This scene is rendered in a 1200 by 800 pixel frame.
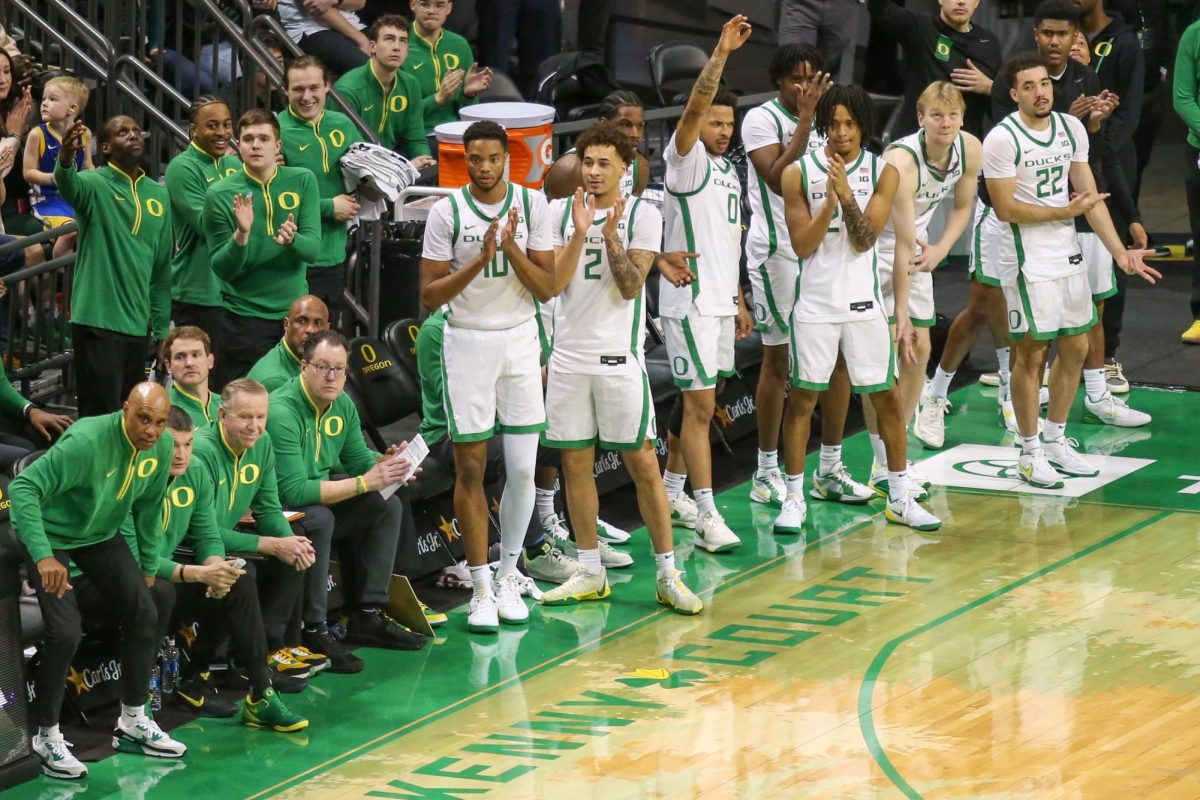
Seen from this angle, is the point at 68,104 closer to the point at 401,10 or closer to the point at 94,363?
the point at 94,363

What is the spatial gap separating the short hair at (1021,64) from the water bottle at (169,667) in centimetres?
505

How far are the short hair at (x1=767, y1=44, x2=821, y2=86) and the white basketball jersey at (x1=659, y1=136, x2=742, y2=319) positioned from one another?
0.59 metres

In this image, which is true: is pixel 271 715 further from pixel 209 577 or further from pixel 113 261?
pixel 113 261

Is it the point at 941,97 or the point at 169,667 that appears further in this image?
the point at 941,97

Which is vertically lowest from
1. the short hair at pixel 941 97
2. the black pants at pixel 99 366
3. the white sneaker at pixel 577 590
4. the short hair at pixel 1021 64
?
the white sneaker at pixel 577 590

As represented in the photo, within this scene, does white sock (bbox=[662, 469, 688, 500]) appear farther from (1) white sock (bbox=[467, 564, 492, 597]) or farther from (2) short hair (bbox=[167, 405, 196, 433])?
(2) short hair (bbox=[167, 405, 196, 433])

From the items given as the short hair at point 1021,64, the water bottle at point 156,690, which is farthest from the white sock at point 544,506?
the short hair at point 1021,64

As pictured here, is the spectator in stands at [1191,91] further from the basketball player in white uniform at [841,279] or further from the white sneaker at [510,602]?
the white sneaker at [510,602]

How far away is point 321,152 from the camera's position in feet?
31.6

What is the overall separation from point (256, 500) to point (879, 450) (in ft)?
Answer: 12.0

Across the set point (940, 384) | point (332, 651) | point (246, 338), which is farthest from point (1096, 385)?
point (332, 651)

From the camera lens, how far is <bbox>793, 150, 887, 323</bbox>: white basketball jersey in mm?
9125

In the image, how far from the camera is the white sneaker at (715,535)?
9.27 meters

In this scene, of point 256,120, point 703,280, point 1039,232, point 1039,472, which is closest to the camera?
point 256,120
